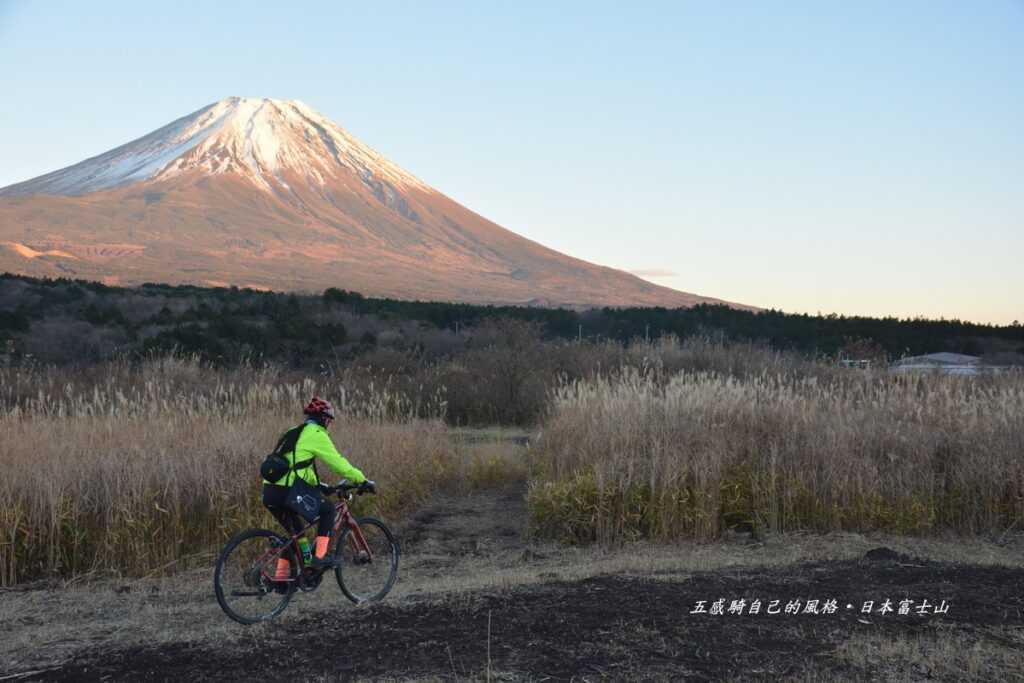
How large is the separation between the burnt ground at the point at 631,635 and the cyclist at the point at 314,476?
451 mm

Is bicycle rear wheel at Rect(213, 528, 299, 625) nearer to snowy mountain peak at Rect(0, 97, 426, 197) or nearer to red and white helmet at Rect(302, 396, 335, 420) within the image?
red and white helmet at Rect(302, 396, 335, 420)

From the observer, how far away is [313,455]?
7.54 metres

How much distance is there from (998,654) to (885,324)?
49.3 m

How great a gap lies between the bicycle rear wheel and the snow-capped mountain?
8209 centimetres

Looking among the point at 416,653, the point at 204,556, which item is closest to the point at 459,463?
the point at 204,556

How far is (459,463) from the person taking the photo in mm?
13734

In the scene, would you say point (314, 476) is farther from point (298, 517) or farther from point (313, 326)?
point (313, 326)

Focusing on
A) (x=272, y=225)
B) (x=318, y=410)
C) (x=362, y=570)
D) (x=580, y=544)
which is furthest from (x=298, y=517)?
(x=272, y=225)

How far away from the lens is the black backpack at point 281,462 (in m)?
7.45

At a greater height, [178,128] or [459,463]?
[178,128]

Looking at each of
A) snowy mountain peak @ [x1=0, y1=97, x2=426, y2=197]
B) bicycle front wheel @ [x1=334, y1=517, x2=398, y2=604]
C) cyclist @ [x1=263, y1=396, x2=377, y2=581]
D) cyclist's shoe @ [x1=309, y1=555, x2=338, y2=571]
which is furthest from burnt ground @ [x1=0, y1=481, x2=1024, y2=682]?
snowy mountain peak @ [x1=0, y1=97, x2=426, y2=197]

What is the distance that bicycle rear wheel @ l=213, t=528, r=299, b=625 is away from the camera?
7.43 meters

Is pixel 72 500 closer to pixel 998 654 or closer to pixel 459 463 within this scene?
pixel 459 463

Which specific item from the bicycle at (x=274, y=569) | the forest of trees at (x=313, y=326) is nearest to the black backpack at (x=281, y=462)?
the bicycle at (x=274, y=569)
